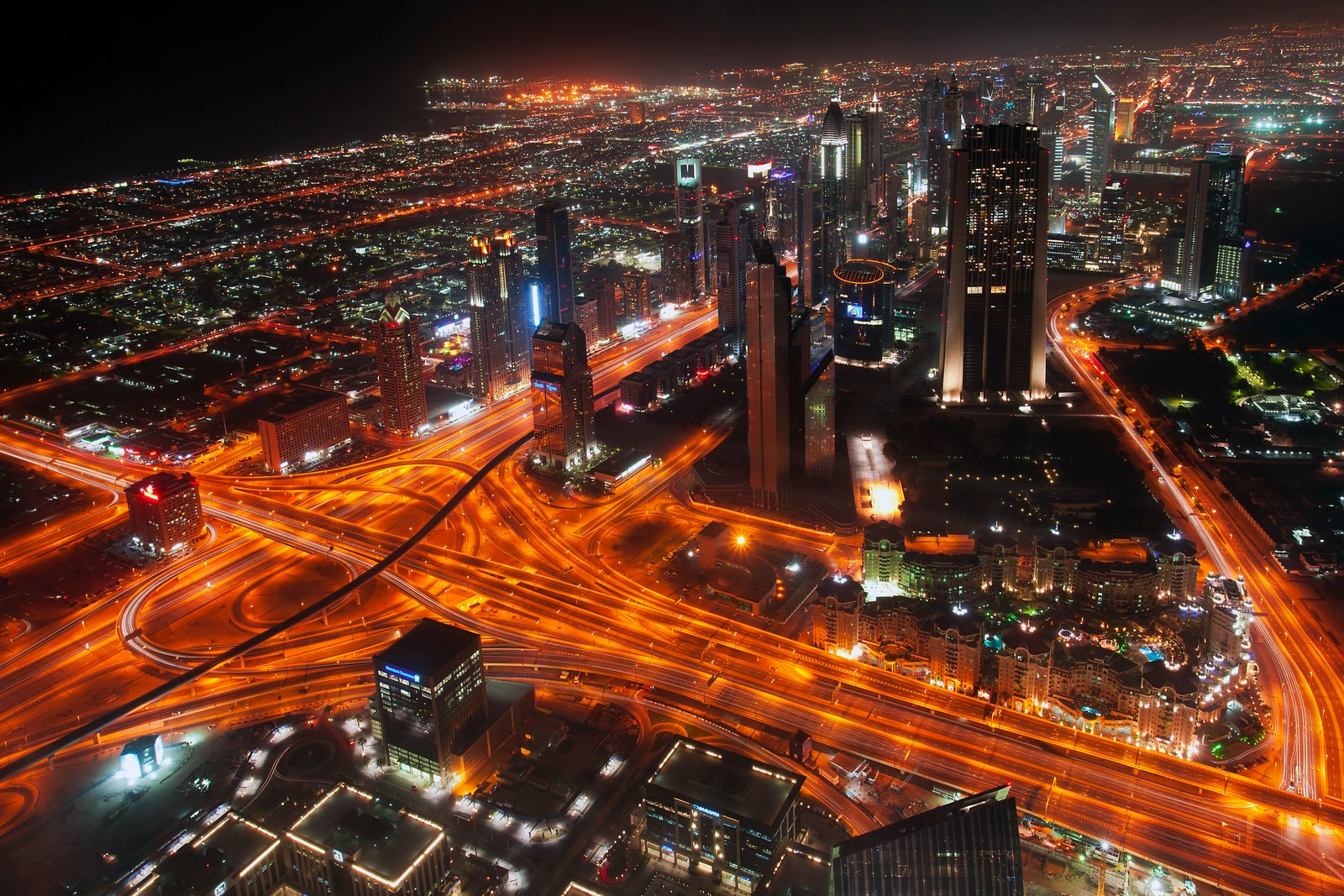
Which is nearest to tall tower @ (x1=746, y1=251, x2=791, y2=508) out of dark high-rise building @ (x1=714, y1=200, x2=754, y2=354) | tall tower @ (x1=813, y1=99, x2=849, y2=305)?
dark high-rise building @ (x1=714, y1=200, x2=754, y2=354)

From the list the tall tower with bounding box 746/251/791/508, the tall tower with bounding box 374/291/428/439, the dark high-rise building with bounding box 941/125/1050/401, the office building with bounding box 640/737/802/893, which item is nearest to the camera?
the office building with bounding box 640/737/802/893

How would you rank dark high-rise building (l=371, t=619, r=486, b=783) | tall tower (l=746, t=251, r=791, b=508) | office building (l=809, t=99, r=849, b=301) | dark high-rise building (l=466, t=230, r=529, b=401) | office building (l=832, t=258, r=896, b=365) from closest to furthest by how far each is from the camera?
dark high-rise building (l=371, t=619, r=486, b=783), tall tower (l=746, t=251, r=791, b=508), dark high-rise building (l=466, t=230, r=529, b=401), office building (l=832, t=258, r=896, b=365), office building (l=809, t=99, r=849, b=301)

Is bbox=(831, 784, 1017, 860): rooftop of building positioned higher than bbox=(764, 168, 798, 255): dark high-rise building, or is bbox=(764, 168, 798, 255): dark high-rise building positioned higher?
bbox=(764, 168, 798, 255): dark high-rise building

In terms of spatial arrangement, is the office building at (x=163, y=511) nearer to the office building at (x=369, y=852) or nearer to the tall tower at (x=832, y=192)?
the office building at (x=369, y=852)

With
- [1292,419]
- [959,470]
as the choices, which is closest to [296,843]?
[959,470]

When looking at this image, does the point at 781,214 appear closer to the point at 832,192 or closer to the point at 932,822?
the point at 832,192

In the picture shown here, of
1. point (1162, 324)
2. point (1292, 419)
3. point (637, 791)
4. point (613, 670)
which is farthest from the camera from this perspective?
point (1162, 324)

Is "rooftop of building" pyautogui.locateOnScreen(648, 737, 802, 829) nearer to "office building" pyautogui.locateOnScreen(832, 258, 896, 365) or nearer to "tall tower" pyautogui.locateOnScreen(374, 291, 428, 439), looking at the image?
"tall tower" pyautogui.locateOnScreen(374, 291, 428, 439)

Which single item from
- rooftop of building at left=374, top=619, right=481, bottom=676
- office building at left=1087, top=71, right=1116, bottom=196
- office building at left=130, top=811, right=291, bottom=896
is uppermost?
office building at left=1087, top=71, right=1116, bottom=196

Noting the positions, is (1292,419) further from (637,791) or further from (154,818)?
(154,818)
